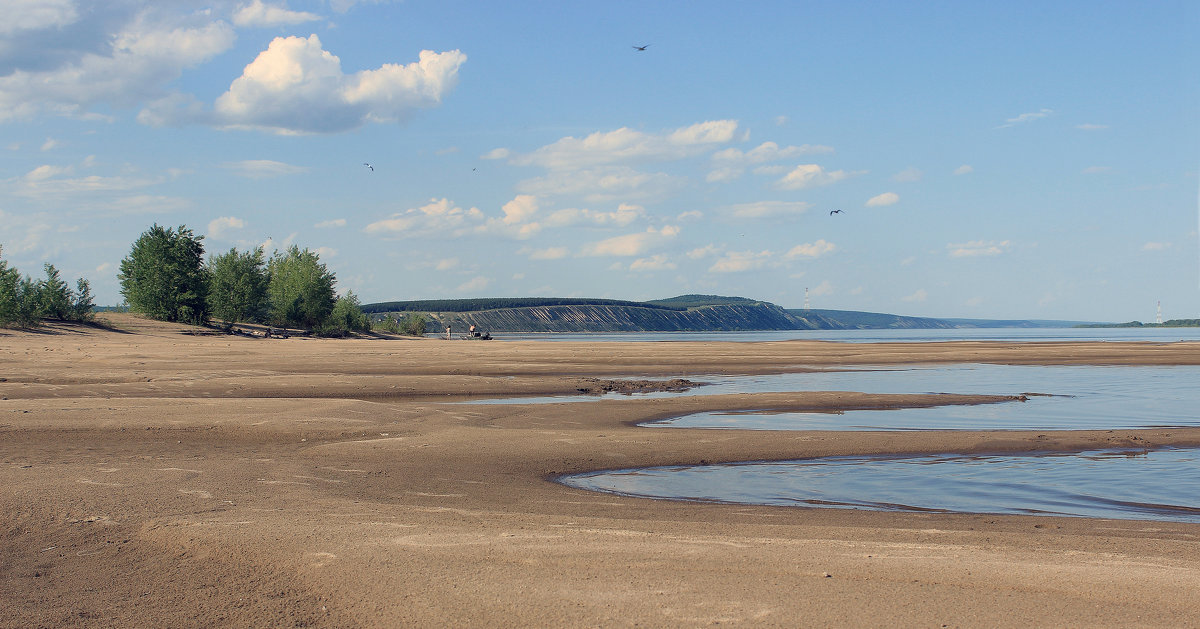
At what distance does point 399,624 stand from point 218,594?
195cm

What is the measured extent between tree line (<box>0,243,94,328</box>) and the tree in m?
7.78

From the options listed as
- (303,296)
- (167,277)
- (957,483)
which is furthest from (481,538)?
(303,296)

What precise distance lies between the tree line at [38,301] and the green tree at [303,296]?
22282mm

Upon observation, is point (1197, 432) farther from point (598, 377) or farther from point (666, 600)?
point (598, 377)

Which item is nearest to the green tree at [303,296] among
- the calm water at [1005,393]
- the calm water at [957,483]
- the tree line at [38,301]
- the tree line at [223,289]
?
the tree line at [223,289]

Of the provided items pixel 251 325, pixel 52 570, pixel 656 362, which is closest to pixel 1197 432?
pixel 52 570

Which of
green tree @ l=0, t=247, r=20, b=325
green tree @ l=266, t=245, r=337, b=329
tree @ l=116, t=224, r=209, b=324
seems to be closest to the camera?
green tree @ l=0, t=247, r=20, b=325

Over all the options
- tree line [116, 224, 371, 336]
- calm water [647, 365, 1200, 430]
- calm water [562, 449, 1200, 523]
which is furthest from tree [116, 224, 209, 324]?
calm water [562, 449, 1200, 523]

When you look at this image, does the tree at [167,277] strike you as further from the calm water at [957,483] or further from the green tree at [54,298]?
the calm water at [957,483]

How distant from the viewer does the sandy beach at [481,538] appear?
268 inches

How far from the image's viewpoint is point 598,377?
36406 millimetres

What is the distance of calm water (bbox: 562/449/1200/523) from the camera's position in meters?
12.2

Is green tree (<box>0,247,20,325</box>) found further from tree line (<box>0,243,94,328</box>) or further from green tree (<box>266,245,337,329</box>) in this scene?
green tree (<box>266,245,337,329</box>)

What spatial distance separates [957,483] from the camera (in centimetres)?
1416
